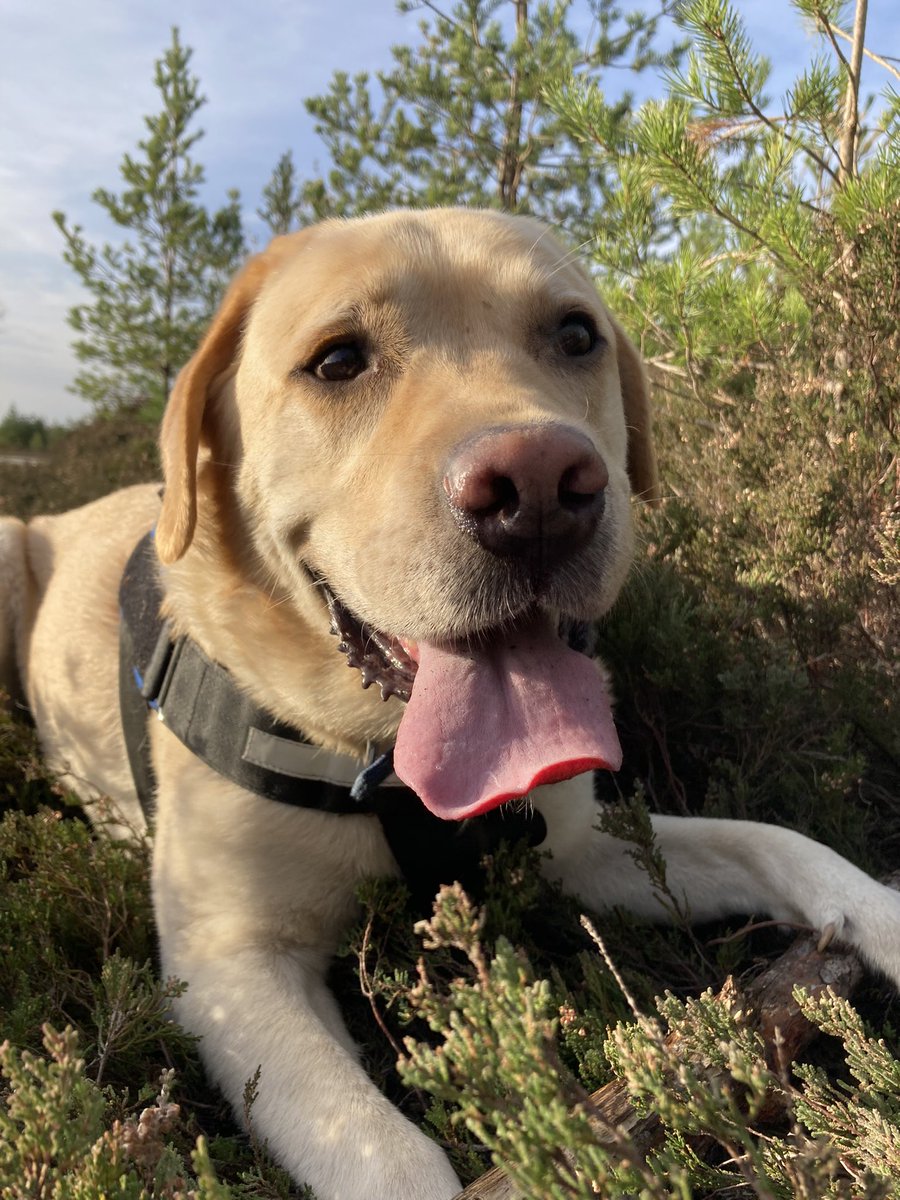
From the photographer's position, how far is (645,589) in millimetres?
3281

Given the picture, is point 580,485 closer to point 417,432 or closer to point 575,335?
point 417,432

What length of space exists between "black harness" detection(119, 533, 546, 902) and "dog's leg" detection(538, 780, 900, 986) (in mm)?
262

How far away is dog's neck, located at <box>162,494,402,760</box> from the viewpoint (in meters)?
2.34

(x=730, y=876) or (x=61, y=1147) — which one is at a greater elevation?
(x=61, y=1147)

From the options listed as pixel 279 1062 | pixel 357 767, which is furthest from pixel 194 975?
pixel 357 767

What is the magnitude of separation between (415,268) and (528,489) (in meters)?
1.00

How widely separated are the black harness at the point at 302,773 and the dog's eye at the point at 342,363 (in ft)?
3.00

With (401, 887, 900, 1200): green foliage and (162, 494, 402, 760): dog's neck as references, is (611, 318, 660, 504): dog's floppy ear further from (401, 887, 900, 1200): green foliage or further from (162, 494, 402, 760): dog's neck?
(401, 887, 900, 1200): green foliage

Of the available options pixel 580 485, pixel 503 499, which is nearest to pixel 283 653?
pixel 503 499

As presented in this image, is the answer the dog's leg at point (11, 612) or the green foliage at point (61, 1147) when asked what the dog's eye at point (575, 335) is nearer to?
the green foliage at point (61, 1147)

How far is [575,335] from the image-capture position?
250 centimetres

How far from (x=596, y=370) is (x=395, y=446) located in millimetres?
865

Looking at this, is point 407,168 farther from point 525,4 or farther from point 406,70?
point 525,4

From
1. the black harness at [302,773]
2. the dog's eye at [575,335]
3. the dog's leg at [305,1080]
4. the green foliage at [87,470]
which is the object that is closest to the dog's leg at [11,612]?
the black harness at [302,773]
